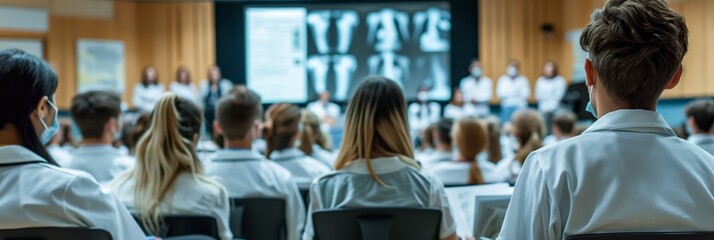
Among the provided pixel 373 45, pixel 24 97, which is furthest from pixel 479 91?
pixel 24 97

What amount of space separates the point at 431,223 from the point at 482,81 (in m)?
12.6

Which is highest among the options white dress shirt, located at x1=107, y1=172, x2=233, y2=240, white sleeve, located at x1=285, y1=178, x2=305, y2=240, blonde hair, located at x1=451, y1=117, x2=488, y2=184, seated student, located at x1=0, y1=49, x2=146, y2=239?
seated student, located at x1=0, y1=49, x2=146, y2=239

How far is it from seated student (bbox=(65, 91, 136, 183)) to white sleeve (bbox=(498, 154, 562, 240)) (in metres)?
2.85

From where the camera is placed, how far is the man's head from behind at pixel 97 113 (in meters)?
3.99

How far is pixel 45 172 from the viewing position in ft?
6.05

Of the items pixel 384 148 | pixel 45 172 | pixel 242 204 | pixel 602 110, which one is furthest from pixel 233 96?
pixel 602 110

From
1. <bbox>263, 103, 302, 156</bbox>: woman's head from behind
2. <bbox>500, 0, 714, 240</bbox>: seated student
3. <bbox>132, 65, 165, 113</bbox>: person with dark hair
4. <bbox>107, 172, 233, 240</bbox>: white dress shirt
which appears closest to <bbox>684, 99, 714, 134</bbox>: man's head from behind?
<bbox>263, 103, 302, 156</bbox>: woman's head from behind

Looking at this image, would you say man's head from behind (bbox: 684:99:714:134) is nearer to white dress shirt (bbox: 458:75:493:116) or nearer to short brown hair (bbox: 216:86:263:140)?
short brown hair (bbox: 216:86:263:140)

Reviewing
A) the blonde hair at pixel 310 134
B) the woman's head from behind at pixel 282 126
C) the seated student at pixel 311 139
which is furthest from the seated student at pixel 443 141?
the woman's head from behind at pixel 282 126

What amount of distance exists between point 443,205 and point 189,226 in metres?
0.85

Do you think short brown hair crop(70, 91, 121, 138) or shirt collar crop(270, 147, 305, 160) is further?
shirt collar crop(270, 147, 305, 160)

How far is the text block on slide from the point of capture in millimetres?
15602

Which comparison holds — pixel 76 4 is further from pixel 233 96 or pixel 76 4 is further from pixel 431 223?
pixel 431 223

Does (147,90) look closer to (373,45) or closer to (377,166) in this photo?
(373,45)
